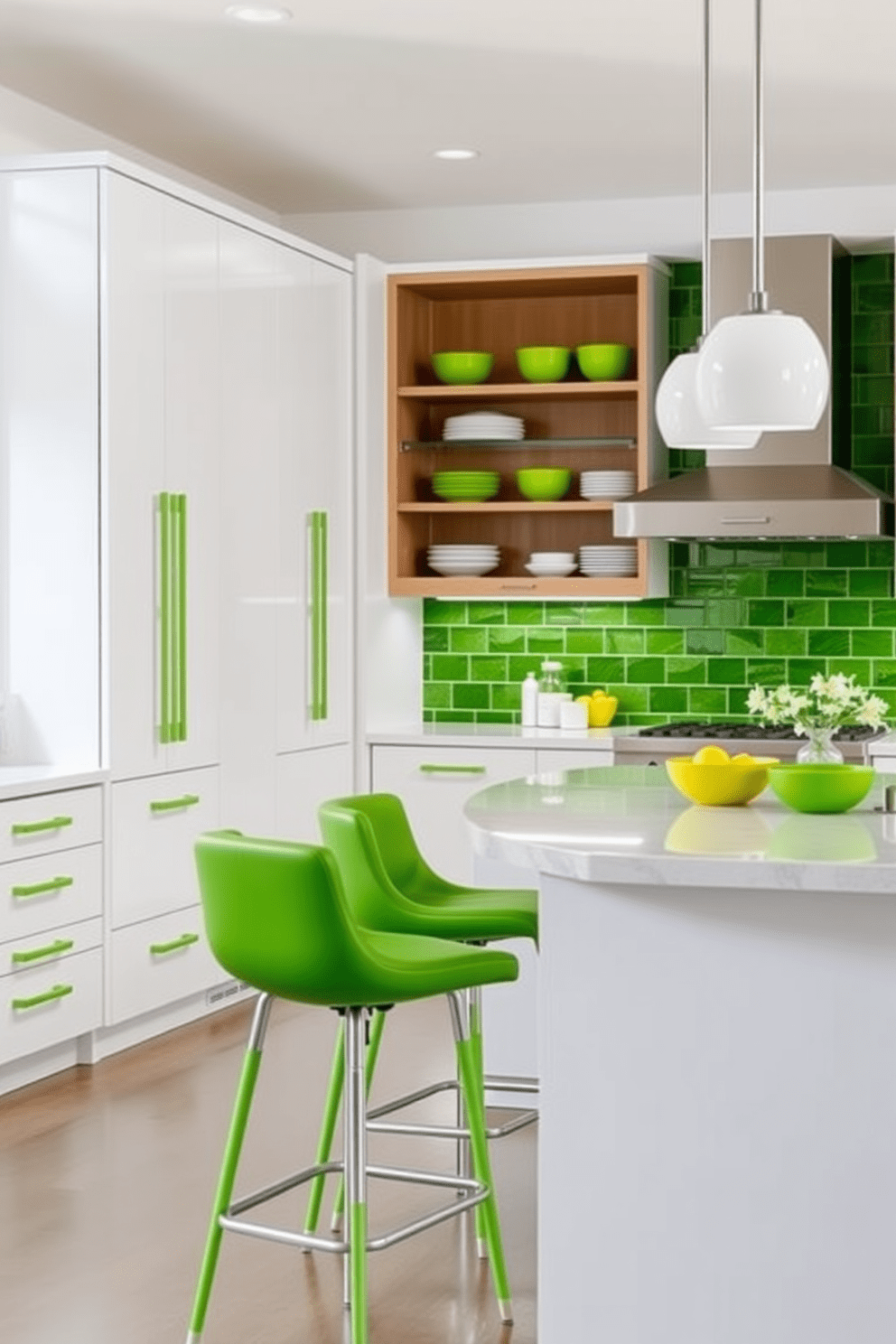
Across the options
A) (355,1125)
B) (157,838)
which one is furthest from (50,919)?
(355,1125)

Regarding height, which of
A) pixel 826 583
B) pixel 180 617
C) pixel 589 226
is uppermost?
pixel 589 226

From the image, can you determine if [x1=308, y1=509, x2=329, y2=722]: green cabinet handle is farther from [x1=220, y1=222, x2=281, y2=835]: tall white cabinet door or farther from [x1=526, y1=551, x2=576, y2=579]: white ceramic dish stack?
[x1=526, y1=551, x2=576, y2=579]: white ceramic dish stack

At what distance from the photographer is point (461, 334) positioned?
7750mm

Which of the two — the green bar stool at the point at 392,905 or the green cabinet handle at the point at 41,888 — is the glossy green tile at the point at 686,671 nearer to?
the green cabinet handle at the point at 41,888

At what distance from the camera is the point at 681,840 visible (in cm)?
312

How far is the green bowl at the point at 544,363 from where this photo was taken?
7324 mm

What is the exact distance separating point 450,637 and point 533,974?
9.57 ft

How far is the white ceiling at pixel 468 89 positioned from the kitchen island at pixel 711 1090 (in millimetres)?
2756

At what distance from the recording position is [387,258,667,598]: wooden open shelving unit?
7207mm

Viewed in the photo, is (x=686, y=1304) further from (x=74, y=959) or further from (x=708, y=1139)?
(x=74, y=959)

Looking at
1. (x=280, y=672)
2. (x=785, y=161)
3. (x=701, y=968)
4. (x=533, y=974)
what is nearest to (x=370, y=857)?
(x=701, y=968)

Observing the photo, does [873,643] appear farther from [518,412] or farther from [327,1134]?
[327,1134]

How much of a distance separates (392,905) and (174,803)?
7.20 feet

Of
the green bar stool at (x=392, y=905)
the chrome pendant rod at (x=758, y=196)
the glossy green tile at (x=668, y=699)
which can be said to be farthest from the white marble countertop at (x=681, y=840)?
the glossy green tile at (x=668, y=699)
